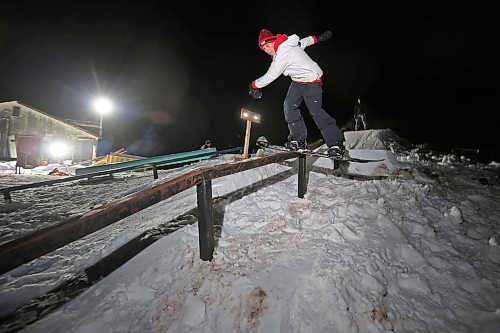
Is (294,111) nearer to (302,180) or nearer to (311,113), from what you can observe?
(311,113)

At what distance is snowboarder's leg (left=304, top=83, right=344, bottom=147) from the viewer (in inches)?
190

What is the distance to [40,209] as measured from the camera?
7488mm

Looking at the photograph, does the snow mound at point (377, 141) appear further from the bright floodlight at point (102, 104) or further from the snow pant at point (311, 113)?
the bright floodlight at point (102, 104)

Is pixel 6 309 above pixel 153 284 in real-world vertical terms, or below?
below

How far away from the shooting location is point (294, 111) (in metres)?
5.27

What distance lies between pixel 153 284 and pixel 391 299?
2800 mm

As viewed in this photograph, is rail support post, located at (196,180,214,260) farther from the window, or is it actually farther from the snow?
the window

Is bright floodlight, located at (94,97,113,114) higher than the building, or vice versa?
bright floodlight, located at (94,97,113,114)

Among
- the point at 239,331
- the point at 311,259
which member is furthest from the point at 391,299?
the point at 239,331

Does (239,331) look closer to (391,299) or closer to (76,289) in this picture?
(391,299)

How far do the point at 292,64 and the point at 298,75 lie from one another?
0.25m

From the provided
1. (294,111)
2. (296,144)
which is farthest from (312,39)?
(296,144)

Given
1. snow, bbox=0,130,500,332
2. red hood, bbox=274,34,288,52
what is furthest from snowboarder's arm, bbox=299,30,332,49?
snow, bbox=0,130,500,332

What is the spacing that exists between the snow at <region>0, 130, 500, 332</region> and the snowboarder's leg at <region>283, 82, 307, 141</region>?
133 cm
